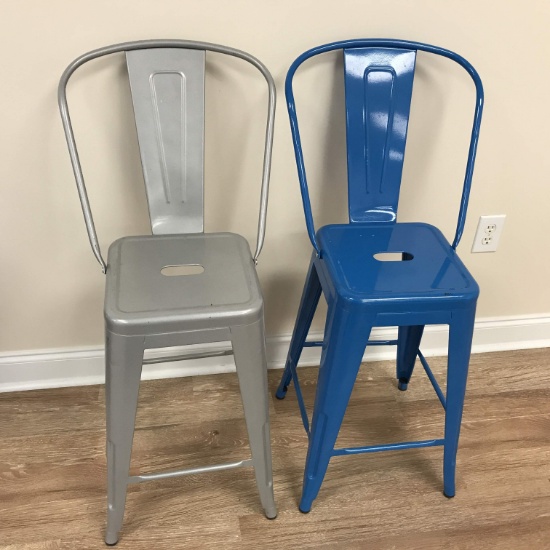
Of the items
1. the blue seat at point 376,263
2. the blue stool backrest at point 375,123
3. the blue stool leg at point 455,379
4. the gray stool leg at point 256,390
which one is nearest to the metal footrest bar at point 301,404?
the blue seat at point 376,263

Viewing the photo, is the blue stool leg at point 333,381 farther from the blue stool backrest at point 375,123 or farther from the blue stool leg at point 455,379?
the blue stool backrest at point 375,123

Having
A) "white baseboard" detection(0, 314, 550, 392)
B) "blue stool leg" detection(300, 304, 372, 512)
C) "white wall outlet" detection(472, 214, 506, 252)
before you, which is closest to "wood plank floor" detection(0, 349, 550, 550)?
"white baseboard" detection(0, 314, 550, 392)

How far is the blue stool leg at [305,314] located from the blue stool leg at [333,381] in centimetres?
20

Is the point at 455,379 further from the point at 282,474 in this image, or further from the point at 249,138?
the point at 249,138

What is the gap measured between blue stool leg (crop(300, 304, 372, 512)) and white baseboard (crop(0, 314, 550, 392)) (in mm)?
477

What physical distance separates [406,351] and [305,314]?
Result: 1.14 ft

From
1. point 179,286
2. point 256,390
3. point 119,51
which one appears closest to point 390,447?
point 256,390

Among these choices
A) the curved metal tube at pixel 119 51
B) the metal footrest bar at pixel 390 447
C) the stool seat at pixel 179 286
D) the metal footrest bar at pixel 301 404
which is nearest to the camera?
the stool seat at pixel 179 286

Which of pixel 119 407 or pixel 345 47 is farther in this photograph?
pixel 345 47

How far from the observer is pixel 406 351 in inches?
63.1

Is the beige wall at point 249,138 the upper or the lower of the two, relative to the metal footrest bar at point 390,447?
upper

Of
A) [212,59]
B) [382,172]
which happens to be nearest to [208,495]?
[382,172]

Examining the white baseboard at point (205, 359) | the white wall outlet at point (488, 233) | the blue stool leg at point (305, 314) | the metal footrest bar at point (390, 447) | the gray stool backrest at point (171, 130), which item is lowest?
the white baseboard at point (205, 359)

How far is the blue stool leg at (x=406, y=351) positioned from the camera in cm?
156
